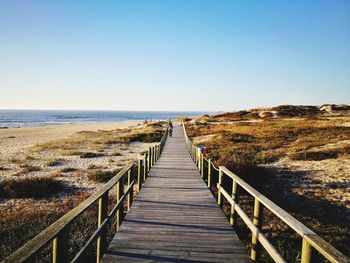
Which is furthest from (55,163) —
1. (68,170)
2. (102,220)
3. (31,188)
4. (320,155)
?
(320,155)

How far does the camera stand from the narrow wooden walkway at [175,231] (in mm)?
4316

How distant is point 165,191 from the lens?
8.55 m

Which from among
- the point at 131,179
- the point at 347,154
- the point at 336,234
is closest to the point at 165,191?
the point at 131,179

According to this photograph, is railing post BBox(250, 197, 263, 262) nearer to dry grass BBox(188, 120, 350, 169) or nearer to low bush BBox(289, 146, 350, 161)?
dry grass BBox(188, 120, 350, 169)

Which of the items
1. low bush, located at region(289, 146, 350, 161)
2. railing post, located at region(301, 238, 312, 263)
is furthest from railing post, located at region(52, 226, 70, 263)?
low bush, located at region(289, 146, 350, 161)

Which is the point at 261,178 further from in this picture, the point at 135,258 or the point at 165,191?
the point at 135,258

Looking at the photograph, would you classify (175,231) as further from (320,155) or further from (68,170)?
(320,155)

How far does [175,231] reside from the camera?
5.33 m

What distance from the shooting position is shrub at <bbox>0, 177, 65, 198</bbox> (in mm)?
10781

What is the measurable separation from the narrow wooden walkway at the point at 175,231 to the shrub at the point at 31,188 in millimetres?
4859

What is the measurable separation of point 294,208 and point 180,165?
19.6 feet

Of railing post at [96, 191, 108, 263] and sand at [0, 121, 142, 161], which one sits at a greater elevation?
railing post at [96, 191, 108, 263]

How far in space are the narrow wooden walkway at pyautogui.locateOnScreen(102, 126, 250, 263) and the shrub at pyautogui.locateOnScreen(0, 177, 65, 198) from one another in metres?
4.86

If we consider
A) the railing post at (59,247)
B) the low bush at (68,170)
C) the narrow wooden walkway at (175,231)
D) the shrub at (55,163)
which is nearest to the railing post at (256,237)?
the narrow wooden walkway at (175,231)
